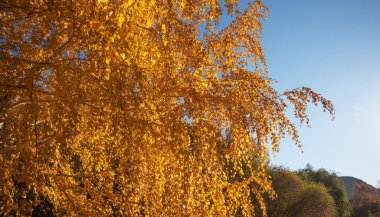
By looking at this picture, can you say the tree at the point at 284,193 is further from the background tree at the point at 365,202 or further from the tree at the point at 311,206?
the background tree at the point at 365,202

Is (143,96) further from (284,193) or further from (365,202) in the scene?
(365,202)

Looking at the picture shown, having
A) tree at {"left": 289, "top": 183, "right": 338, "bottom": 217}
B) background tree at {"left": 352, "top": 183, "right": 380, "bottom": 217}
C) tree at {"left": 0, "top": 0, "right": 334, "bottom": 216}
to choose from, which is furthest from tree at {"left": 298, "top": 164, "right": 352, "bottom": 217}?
tree at {"left": 0, "top": 0, "right": 334, "bottom": 216}

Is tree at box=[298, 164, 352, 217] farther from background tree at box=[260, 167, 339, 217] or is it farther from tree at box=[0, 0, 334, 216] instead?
tree at box=[0, 0, 334, 216]

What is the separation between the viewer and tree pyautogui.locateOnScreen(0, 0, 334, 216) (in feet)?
11.3

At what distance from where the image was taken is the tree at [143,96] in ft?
11.3

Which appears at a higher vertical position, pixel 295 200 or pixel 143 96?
pixel 295 200

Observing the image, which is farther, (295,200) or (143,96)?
(295,200)

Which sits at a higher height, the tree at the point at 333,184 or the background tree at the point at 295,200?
the tree at the point at 333,184

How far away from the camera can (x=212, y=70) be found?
5.67m

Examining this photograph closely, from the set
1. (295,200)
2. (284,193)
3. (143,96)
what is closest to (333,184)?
(295,200)

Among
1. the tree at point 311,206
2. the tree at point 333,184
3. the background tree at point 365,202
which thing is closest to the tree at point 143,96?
the tree at point 311,206

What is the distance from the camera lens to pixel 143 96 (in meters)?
3.81

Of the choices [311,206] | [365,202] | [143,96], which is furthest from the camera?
[365,202]

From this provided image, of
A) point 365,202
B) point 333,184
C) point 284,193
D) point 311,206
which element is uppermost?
point 333,184
